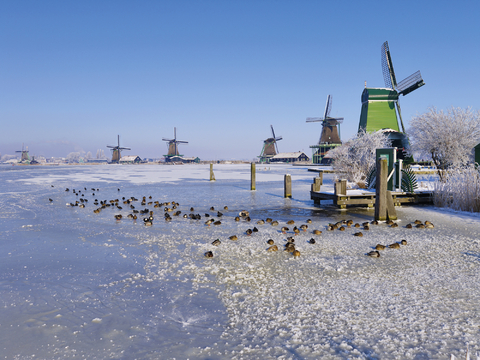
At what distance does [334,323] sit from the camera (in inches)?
139

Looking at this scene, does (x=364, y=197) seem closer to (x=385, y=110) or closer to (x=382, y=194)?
(x=382, y=194)

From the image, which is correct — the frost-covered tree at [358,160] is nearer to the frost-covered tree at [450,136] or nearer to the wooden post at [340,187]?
the frost-covered tree at [450,136]

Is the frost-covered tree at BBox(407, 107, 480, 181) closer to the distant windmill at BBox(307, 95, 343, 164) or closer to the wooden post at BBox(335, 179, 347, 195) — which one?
the wooden post at BBox(335, 179, 347, 195)

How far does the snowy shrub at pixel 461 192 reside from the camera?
34.7 feet

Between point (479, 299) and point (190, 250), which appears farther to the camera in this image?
point (190, 250)

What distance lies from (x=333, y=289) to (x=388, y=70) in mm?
40904

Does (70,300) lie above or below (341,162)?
below

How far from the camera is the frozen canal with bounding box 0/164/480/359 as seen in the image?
10.3ft

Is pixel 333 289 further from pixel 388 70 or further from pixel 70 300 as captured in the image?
pixel 388 70

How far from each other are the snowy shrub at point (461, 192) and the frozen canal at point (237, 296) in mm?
3461

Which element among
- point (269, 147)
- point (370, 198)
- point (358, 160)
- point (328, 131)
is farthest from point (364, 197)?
point (269, 147)

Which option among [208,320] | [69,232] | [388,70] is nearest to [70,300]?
[208,320]

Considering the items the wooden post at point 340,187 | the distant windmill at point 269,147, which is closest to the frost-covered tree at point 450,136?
the wooden post at point 340,187

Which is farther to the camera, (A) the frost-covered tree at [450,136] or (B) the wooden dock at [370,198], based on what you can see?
(A) the frost-covered tree at [450,136]
